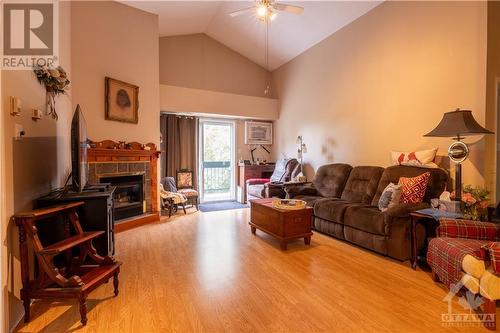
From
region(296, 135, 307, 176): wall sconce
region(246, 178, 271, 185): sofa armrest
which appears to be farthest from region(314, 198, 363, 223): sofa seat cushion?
region(246, 178, 271, 185): sofa armrest

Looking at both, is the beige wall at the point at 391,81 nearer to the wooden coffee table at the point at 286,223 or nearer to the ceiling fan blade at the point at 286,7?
the ceiling fan blade at the point at 286,7

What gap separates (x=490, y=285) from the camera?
1.65 meters

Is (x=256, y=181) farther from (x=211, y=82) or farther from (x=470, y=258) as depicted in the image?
(x=470, y=258)

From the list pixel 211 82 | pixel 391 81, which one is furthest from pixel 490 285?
pixel 211 82

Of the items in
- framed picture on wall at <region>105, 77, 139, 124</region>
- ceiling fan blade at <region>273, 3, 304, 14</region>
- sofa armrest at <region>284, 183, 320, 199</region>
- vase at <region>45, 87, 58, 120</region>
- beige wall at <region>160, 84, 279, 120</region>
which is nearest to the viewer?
vase at <region>45, 87, 58, 120</region>

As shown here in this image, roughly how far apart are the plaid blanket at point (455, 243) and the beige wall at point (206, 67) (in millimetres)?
5069

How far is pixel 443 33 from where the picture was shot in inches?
119

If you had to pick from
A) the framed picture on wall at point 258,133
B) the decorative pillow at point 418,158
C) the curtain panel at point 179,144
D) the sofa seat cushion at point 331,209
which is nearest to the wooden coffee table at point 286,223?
the sofa seat cushion at point 331,209

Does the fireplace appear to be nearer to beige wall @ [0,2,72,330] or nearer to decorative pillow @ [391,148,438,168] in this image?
beige wall @ [0,2,72,330]

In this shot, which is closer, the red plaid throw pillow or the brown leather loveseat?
the red plaid throw pillow

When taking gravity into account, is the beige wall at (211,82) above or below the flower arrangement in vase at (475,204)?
above

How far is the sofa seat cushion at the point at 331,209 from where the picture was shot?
10.8 feet

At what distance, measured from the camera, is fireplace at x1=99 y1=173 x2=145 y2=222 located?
12.9ft

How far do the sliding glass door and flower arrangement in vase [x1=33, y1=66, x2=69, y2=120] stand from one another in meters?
3.65
